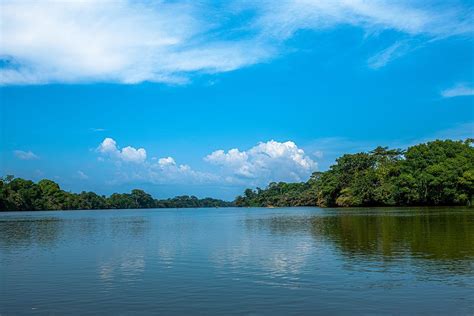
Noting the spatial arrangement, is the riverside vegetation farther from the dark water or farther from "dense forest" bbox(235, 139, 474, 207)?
the dark water

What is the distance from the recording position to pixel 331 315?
14578mm

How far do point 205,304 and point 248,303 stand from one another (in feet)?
4.79

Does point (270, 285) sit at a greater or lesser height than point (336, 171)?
lesser

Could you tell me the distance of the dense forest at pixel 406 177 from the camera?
339 feet

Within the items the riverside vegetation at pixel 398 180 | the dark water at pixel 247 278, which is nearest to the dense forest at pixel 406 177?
the riverside vegetation at pixel 398 180

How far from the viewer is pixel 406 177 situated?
110 meters

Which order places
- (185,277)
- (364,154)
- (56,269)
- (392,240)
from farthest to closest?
1. (364,154)
2. (392,240)
3. (56,269)
4. (185,277)

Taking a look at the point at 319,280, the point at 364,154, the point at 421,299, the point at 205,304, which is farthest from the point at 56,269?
the point at 364,154

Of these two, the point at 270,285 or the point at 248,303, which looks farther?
the point at 270,285

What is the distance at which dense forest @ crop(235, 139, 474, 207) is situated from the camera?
339 feet

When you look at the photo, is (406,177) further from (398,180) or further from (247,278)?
(247,278)

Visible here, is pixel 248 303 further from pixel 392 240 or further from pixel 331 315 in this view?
pixel 392 240

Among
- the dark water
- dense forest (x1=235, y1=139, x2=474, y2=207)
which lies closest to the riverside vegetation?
dense forest (x1=235, y1=139, x2=474, y2=207)

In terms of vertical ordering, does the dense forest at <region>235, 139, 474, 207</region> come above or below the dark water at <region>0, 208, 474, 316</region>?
above
